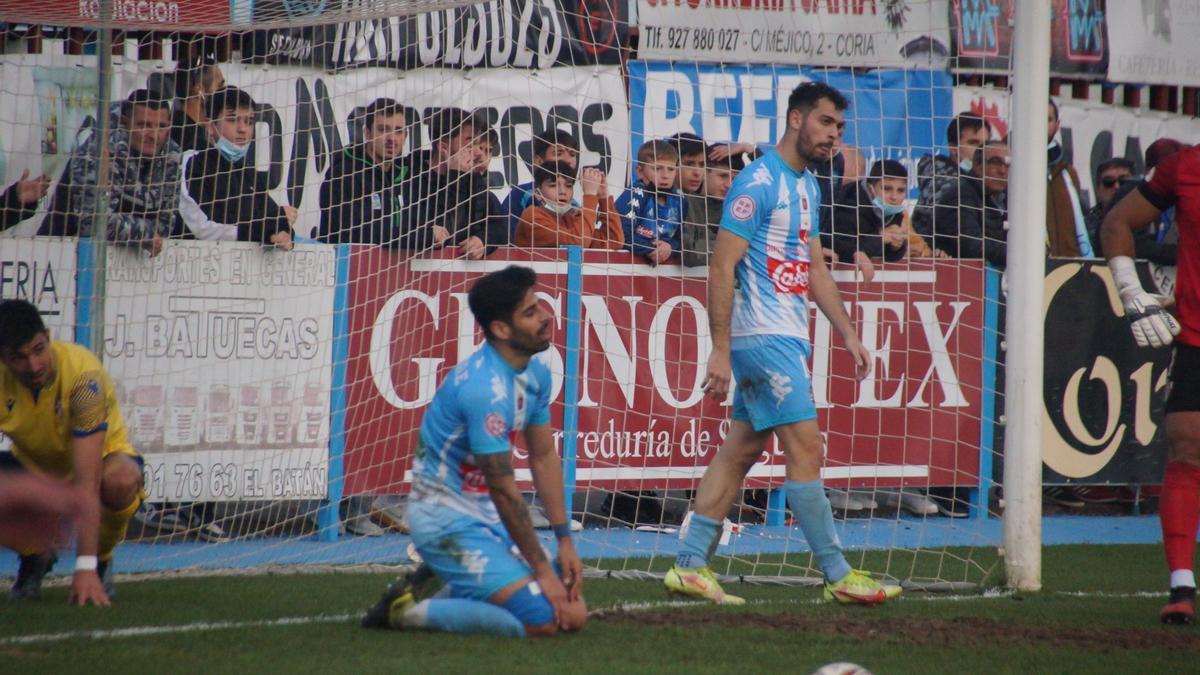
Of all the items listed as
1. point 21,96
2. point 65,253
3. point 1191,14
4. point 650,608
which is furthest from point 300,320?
point 1191,14

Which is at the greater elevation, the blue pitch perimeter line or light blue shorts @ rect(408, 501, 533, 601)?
light blue shorts @ rect(408, 501, 533, 601)

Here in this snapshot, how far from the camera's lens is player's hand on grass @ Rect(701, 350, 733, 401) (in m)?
5.93

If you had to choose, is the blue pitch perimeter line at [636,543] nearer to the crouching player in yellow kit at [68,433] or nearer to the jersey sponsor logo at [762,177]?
the crouching player in yellow kit at [68,433]

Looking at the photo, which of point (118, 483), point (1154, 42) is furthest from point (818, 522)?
point (1154, 42)

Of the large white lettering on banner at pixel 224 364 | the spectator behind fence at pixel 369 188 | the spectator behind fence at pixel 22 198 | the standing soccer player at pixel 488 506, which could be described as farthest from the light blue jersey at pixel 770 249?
the spectator behind fence at pixel 22 198

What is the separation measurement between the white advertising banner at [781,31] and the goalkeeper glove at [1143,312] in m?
3.67

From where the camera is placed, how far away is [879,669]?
467cm

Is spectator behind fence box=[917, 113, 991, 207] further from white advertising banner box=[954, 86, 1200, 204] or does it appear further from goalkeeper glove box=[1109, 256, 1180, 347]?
goalkeeper glove box=[1109, 256, 1180, 347]

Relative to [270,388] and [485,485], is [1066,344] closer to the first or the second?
[270,388]

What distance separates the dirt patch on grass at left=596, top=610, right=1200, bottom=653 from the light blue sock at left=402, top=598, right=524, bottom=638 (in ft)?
2.14

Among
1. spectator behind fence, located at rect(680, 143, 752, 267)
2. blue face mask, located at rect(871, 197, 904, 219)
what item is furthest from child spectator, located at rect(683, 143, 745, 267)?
blue face mask, located at rect(871, 197, 904, 219)

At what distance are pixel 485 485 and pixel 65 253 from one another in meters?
3.80

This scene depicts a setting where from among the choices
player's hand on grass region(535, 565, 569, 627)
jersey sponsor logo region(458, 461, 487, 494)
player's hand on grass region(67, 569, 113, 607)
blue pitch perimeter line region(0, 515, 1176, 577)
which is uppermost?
jersey sponsor logo region(458, 461, 487, 494)

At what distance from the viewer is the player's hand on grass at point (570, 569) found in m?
5.14
